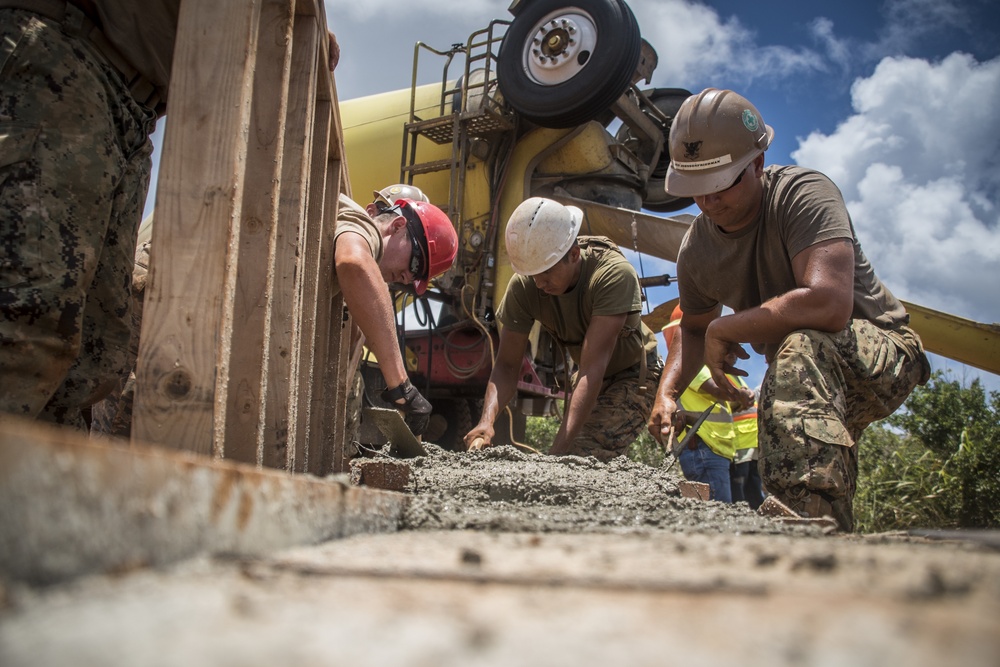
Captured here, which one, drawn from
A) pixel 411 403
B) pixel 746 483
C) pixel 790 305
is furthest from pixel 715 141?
pixel 746 483

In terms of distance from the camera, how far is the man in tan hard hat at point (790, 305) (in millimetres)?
2691

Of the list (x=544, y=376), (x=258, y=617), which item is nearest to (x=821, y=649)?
(x=258, y=617)

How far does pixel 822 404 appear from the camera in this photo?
2723mm

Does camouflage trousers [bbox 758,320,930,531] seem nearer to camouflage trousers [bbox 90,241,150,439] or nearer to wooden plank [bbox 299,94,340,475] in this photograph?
wooden plank [bbox 299,94,340,475]

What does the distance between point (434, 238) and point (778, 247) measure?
1.63 m

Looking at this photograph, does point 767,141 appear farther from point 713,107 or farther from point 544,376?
point 544,376

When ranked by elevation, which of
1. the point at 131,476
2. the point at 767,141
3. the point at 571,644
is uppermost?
the point at 767,141

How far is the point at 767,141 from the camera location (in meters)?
3.30

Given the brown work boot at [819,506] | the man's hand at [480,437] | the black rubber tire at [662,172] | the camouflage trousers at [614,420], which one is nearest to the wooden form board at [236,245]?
the man's hand at [480,437]

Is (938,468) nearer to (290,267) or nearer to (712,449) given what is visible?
(712,449)

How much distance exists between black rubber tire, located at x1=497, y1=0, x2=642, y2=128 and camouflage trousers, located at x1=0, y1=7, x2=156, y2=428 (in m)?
4.58

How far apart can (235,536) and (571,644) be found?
0.50 m

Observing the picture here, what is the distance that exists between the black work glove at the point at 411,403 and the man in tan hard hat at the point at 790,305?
106 cm

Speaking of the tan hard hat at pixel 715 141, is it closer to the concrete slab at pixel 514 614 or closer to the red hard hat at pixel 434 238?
the red hard hat at pixel 434 238
